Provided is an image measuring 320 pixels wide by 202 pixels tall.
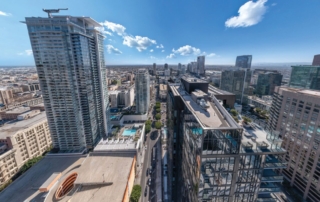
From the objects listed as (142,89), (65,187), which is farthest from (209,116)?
(142,89)

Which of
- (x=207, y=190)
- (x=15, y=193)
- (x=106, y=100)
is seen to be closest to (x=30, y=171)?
(x=15, y=193)

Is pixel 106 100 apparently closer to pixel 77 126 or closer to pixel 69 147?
pixel 77 126

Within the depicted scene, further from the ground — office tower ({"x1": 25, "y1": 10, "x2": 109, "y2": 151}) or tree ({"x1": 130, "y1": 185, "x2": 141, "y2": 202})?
office tower ({"x1": 25, "y1": 10, "x2": 109, "y2": 151})

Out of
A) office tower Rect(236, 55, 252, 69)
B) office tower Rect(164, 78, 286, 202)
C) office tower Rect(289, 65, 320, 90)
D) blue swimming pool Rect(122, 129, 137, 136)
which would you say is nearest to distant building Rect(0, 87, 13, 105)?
blue swimming pool Rect(122, 129, 137, 136)

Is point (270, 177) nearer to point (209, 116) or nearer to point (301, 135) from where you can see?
point (209, 116)

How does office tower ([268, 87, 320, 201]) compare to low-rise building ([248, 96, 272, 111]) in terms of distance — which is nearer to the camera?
office tower ([268, 87, 320, 201])

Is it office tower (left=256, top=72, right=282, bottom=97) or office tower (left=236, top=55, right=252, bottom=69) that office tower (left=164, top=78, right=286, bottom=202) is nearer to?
office tower (left=256, top=72, right=282, bottom=97)
